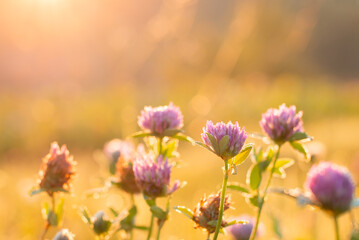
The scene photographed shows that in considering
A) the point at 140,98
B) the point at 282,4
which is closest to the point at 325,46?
the point at 282,4

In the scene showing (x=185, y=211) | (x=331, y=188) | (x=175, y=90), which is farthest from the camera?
(x=175, y=90)

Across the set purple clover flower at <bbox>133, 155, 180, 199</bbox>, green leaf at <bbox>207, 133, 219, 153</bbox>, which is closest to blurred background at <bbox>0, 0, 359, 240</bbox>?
purple clover flower at <bbox>133, 155, 180, 199</bbox>

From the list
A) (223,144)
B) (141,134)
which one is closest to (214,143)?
(223,144)

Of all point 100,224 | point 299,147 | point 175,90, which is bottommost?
point 100,224

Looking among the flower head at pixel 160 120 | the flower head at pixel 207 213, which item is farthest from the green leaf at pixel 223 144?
the flower head at pixel 160 120

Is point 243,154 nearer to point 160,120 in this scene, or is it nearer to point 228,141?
point 228,141

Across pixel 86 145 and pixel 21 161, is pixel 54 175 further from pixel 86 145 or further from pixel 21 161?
pixel 86 145

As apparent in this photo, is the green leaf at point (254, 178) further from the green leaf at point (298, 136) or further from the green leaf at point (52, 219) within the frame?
the green leaf at point (52, 219)
